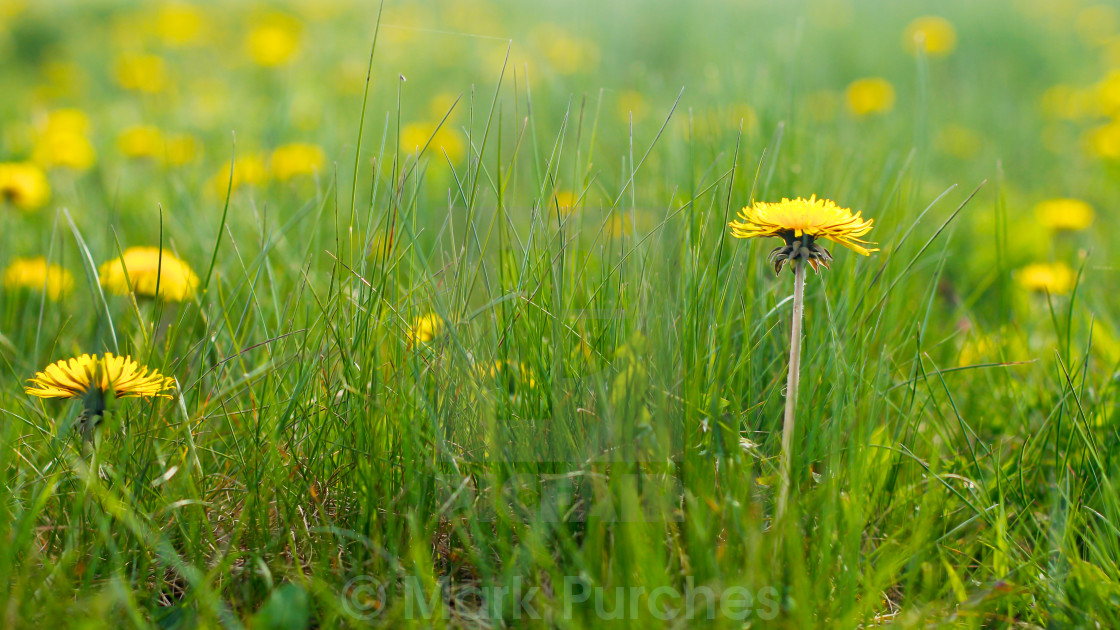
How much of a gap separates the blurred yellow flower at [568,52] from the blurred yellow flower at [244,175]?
1532 mm

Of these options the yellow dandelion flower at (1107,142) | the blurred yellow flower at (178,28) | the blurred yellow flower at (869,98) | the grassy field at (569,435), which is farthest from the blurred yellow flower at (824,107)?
the blurred yellow flower at (178,28)

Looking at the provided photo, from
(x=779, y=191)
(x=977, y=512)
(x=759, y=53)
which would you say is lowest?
(x=977, y=512)

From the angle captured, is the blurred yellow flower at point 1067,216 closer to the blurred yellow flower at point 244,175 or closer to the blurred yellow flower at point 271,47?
the blurred yellow flower at point 244,175

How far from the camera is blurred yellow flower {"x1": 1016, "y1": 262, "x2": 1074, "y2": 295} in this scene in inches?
65.2

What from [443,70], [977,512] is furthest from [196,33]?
[977,512]

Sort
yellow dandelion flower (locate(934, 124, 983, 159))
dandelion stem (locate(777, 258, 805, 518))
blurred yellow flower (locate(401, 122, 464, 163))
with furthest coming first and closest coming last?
1. yellow dandelion flower (locate(934, 124, 983, 159))
2. blurred yellow flower (locate(401, 122, 464, 163))
3. dandelion stem (locate(777, 258, 805, 518))

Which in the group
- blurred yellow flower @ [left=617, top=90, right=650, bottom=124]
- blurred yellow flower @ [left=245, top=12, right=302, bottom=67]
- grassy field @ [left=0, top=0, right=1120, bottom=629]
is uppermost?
blurred yellow flower @ [left=245, top=12, right=302, bottom=67]

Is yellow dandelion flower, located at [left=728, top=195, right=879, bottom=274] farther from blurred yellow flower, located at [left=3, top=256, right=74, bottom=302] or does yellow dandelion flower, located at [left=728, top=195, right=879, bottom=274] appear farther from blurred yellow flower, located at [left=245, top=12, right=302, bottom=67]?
blurred yellow flower, located at [left=245, top=12, right=302, bottom=67]

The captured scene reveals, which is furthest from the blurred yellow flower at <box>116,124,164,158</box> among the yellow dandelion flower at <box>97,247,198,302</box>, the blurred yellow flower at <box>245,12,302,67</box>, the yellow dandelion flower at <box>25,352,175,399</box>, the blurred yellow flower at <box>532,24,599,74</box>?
the yellow dandelion flower at <box>25,352,175,399</box>

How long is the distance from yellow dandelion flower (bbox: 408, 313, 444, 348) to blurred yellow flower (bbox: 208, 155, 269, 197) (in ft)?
4.04

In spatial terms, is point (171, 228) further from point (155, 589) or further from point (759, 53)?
point (759, 53)

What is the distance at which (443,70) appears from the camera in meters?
4.28

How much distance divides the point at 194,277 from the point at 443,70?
3.04 m

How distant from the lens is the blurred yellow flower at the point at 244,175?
2236 millimetres
